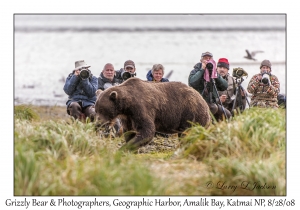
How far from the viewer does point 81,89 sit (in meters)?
13.4

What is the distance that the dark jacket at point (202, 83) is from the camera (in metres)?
13.1

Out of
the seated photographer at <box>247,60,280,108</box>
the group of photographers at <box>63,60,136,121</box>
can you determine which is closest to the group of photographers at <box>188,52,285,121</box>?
the seated photographer at <box>247,60,280,108</box>

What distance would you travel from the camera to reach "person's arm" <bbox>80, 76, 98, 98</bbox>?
1308 centimetres

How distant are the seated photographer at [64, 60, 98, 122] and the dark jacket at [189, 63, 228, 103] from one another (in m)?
2.08

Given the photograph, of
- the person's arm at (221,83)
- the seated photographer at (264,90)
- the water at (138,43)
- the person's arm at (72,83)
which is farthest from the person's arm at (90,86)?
the water at (138,43)

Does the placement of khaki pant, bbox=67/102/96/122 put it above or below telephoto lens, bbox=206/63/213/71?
below

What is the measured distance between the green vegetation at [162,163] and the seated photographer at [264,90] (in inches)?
106

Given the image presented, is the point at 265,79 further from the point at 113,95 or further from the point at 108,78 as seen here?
the point at 113,95

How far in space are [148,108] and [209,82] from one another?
92.1 inches

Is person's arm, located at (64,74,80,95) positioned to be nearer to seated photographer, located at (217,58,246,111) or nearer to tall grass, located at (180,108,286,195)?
seated photographer, located at (217,58,246,111)

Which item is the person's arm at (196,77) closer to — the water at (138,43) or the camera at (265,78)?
the camera at (265,78)

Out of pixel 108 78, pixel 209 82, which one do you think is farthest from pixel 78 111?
pixel 209 82

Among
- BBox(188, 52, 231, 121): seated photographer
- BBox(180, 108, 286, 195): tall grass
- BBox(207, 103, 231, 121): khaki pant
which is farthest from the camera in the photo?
BBox(207, 103, 231, 121): khaki pant

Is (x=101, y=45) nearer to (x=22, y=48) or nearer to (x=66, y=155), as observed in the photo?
(x=22, y=48)
